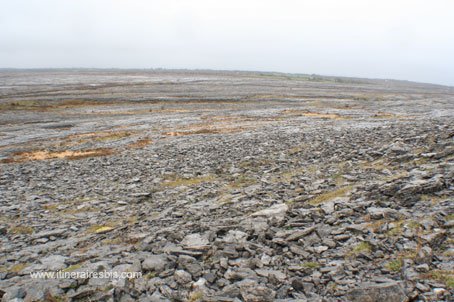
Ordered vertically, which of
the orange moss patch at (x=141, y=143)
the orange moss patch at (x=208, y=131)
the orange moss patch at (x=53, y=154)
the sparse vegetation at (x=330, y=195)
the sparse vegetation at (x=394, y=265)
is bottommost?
the orange moss patch at (x=53, y=154)

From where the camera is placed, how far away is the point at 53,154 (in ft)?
79.4

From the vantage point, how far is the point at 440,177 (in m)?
10.1

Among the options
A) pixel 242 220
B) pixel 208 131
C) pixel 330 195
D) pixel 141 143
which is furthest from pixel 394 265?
pixel 208 131

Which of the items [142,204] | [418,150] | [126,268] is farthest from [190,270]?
[418,150]

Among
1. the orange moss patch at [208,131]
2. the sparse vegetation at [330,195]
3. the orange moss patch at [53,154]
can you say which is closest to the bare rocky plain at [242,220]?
the sparse vegetation at [330,195]

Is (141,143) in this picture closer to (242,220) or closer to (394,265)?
(242,220)

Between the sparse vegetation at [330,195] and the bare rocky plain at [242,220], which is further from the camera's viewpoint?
the sparse vegetation at [330,195]

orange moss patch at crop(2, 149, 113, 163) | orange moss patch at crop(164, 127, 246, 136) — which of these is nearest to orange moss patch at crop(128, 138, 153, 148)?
orange moss patch at crop(2, 149, 113, 163)

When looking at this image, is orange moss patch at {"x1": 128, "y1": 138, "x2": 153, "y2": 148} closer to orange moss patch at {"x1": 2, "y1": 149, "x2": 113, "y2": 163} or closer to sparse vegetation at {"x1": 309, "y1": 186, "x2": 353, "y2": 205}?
orange moss patch at {"x1": 2, "y1": 149, "x2": 113, "y2": 163}

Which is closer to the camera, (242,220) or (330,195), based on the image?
(242,220)

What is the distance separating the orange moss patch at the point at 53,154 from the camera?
74.5ft

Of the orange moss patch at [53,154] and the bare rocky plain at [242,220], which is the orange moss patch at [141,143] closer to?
the orange moss patch at [53,154]

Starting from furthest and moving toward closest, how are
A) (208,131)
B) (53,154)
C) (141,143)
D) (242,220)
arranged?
1. (208,131)
2. (141,143)
3. (53,154)
4. (242,220)

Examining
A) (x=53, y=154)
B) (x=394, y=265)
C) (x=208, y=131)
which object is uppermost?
(x=394, y=265)
